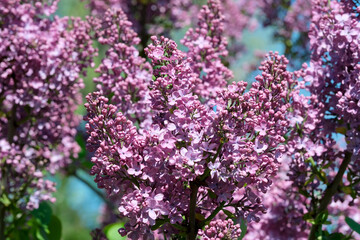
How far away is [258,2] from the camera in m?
5.18

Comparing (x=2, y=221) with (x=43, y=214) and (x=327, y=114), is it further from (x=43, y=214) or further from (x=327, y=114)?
(x=327, y=114)

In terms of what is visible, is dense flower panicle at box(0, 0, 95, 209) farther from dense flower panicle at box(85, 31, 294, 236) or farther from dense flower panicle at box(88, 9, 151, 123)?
dense flower panicle at box(85, 31, 294, 236)

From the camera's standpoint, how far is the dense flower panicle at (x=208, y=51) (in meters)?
1.99

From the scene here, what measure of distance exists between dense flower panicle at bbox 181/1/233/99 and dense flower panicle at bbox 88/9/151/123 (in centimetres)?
20

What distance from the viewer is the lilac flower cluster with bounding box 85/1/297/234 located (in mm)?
1348

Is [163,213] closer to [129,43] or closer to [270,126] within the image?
[270,126]

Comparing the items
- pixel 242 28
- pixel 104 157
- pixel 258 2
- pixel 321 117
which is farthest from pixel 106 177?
pixel 242 28

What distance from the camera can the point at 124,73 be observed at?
6.54 feet

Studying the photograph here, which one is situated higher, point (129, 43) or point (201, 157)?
point (129, 43)

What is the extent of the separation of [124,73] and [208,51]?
13.3 inches

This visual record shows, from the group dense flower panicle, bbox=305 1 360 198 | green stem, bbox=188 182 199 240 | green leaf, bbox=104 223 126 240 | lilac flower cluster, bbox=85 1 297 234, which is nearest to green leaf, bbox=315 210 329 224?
dense flower panicle, bbox=305 1 360 198

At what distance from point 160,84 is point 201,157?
23cm

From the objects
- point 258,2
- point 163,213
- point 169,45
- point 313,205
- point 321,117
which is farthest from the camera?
point 258,2

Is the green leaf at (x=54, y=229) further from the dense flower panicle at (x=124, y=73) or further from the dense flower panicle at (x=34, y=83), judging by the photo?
the dense flower panicle at (x=124, y=73)
